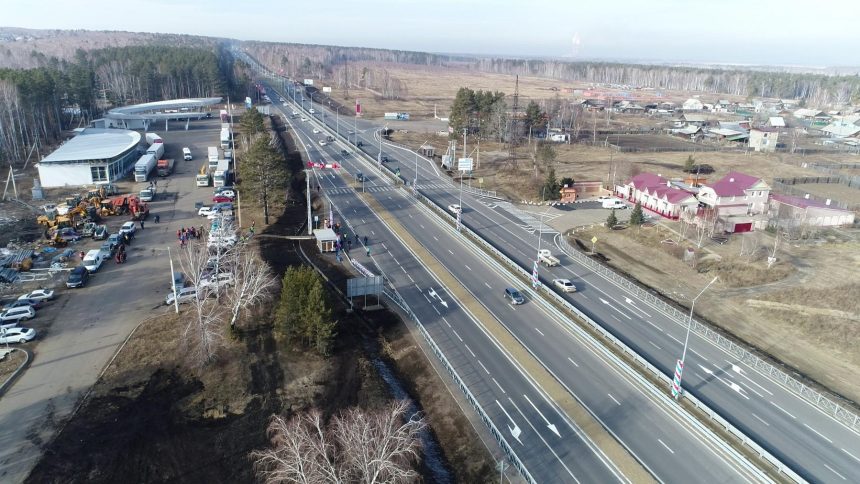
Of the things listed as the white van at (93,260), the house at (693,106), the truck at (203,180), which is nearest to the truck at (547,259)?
the white van at (93,260)

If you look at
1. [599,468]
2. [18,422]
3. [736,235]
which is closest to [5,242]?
[18,422]

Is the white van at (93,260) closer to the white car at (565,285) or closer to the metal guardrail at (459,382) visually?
the metal guardrail at (459,382)

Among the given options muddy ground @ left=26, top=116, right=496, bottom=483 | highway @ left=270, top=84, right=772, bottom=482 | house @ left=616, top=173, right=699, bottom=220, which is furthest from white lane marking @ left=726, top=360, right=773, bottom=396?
house @ left=616, top=173, right=699, bottom=220

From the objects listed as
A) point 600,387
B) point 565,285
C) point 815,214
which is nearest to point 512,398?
point 600,387

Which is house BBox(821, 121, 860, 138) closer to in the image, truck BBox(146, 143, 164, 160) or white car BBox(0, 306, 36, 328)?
truck BBox(146, 143, 164, 160)

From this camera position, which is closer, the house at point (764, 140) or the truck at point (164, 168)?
the truck at point (164, 168)

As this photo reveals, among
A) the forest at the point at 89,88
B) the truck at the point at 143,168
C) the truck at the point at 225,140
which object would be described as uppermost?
the forest at the point at 89,88

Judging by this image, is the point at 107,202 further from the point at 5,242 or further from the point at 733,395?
the point at 733,395
